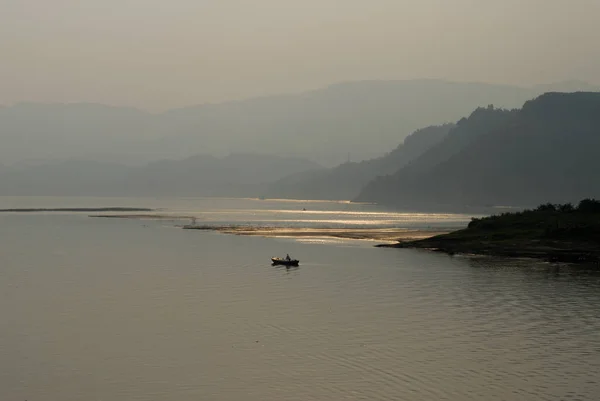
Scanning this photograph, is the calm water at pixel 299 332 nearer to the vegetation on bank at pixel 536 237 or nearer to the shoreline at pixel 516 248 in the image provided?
the shoreline at pixel 516 248

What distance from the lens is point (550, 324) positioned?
6806 centimetres

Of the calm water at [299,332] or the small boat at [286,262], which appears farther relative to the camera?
the small boat at [286,262]

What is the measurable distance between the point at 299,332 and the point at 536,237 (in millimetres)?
92155

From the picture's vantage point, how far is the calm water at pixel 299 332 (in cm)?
4750

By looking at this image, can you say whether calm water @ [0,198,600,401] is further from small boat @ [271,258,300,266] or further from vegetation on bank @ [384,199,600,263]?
vegetation on bank @ [384,199,600,263]

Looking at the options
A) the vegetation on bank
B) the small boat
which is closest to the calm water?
the small boat

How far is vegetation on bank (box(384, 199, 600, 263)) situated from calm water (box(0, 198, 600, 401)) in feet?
46.2

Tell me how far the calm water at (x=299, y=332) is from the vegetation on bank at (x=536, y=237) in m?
14.1

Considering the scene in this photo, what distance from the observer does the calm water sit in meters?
47.5

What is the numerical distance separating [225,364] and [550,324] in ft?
101

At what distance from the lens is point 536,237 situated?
14488 centimetres

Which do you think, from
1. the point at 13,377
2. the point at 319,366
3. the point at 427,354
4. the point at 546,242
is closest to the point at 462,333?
the point at 427,354

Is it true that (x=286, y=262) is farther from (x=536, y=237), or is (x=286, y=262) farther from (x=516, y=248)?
(x=536, y=237)

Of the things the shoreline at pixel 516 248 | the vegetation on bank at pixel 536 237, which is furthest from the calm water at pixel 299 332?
the vegetation on bank at pixel 536 237
